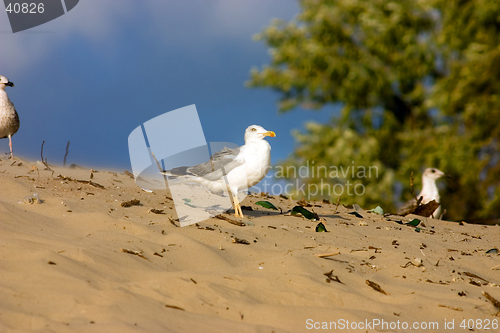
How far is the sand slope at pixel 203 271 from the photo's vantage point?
9.39ft

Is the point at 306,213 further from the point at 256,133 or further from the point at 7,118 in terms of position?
the point at 7,118

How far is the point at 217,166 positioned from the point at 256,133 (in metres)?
0.72

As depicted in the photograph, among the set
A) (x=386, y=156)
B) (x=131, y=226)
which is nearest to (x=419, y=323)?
(x=131, y=226)

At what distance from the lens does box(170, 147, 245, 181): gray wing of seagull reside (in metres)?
6.22

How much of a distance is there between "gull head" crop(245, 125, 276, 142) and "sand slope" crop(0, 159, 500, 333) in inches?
45.7

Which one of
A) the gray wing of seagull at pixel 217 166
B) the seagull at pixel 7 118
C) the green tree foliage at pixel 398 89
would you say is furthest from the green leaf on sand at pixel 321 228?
the green tree foliage at pixel 398 89

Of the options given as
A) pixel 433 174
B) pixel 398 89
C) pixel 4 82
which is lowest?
pixel 433 174

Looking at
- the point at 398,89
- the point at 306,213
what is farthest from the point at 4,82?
the point at 398,89

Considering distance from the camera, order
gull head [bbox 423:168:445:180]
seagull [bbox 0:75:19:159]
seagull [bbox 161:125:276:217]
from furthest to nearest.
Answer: gull head [bbox 423:168:445:180] → seagull [bbox 0:75:19:159] → seagull [bbox 161:125:276:217]

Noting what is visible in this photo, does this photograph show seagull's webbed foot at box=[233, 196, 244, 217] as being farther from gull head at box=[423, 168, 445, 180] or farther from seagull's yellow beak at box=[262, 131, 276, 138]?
gull head at box=[423, 168, 445, 180]

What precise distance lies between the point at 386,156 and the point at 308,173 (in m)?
2.84

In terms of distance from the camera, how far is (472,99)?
1473cm

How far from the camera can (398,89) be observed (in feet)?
55.5

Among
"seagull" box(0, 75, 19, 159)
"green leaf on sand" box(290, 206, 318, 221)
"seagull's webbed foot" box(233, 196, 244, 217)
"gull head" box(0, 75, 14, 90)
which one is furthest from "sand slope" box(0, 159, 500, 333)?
"gull head" box(0, 75, 14, 90)
